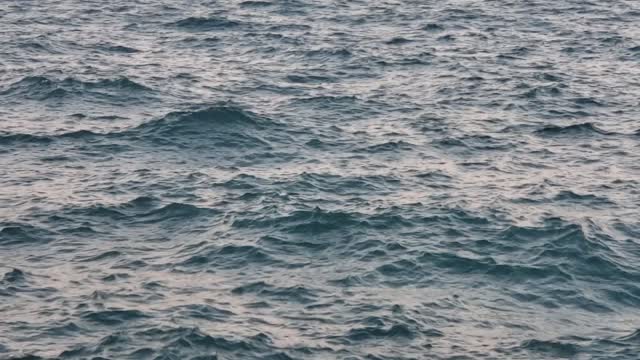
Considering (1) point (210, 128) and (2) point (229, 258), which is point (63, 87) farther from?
(2) point (229, 258)

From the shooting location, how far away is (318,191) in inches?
2024

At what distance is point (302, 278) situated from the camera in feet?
142

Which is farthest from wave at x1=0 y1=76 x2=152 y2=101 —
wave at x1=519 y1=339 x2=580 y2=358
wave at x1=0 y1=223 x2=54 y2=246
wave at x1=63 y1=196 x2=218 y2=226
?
wave at x1=519 y1=339 x2=580 y2=358

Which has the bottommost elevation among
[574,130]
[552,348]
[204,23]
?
[204,23]

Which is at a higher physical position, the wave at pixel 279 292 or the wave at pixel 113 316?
the wave at pixel 113 316

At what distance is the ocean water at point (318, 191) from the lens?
1563 inches

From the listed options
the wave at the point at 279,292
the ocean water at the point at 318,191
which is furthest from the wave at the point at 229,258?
the wave at the point at 279,292

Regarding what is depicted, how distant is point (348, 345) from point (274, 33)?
44815mm

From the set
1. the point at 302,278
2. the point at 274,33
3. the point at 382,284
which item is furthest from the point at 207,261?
the point at 274,33

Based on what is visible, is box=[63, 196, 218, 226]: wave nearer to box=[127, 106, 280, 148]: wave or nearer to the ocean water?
the ocean water

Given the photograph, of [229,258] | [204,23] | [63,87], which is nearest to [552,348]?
[229,258]

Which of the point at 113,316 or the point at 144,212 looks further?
the point at 144,212

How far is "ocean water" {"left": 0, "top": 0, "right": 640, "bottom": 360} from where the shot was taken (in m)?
39.7

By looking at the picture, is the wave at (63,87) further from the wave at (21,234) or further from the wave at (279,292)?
the wave at (279,292)
